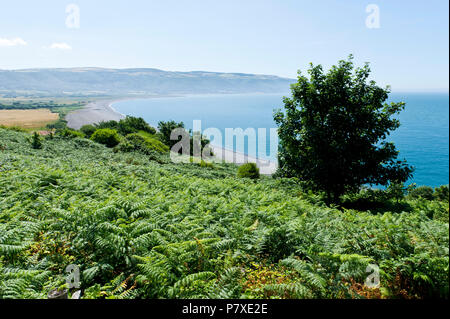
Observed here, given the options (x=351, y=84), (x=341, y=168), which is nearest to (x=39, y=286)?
(x=341, y=168)

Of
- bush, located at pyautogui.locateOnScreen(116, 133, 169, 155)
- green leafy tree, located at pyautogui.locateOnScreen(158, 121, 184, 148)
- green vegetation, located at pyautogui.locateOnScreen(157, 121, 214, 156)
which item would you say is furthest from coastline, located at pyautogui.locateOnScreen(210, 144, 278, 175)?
bush, located at pyautogui.locateOnScreen(116, 133, 169, 155)

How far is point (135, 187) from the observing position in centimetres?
1098

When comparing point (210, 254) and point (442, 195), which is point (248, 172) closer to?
point (442, 195)

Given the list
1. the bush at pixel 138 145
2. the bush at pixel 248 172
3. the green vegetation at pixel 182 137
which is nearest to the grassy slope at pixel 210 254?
the bush at pixel 248 172

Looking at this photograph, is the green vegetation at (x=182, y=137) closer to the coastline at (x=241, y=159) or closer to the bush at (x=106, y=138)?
the coastline at (x=241, y=159)

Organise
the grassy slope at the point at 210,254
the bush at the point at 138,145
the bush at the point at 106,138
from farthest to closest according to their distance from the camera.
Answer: the bush at the point at 106,138, the bush at the point at 138,145, the grassy slope at the point at 210,254

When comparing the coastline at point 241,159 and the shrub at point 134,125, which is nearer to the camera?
the shrub at point 134,125

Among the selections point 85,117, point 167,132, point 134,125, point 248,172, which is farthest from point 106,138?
point 85,117

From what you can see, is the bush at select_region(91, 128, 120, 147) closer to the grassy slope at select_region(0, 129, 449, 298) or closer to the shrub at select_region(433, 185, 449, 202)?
the grassy slope at select_region(0, 129, 449, 298)

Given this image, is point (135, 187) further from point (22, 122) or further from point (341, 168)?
point (22, 122)

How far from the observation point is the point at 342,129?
40.4ft

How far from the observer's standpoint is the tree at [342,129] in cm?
1213

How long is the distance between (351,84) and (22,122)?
43.2 meters

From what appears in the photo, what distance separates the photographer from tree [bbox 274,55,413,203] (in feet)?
39.8
